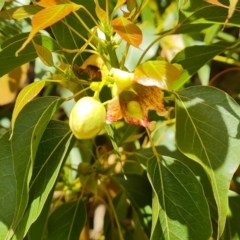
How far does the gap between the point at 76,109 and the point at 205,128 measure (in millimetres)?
152

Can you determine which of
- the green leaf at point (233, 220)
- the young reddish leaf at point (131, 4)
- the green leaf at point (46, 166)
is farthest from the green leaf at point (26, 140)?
the green leaf at point (233, 220)

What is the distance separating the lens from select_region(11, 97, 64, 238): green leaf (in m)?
0.59

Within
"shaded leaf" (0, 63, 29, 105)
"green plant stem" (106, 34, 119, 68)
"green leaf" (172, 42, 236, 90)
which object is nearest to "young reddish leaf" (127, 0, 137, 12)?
"green plant stem" (106, 34, 119, 68)

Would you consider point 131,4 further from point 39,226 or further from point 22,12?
point 39,226

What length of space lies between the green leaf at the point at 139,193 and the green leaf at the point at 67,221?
7cm

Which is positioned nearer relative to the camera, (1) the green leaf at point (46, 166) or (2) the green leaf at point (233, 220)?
(1) the green leaf at point (46, 166)

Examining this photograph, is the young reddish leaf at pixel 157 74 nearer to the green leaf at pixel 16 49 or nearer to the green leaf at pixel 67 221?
the green leaf at pixel 16 49

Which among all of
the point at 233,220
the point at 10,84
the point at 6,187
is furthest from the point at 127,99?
the point at 10,84

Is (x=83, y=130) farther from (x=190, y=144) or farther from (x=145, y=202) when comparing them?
(x=145, y=202)

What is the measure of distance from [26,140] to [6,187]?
0.22 ft

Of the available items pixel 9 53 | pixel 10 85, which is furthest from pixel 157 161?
pixel 10 85

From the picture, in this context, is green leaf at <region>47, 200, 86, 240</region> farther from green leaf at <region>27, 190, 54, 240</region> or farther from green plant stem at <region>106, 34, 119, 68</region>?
green plant stem at <region>106, 34, 119, 68</region>

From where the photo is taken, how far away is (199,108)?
63cm

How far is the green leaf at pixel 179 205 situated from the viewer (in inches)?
25.0
